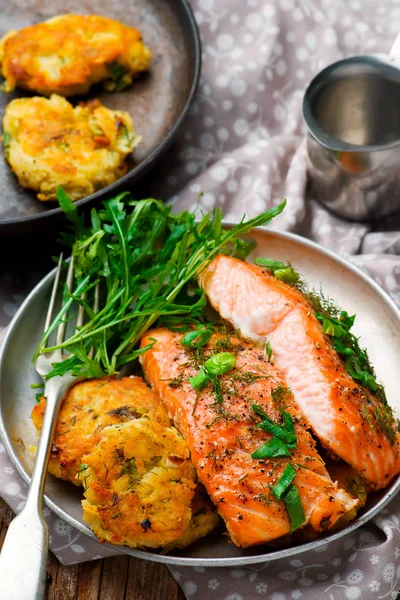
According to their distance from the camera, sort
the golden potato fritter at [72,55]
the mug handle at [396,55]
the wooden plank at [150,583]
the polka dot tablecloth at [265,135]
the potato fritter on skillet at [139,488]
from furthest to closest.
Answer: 1. the golden potato fritter at [72,55]
2. the mug handle at [396,55]
3. the polka dot tablecloth at [265,135]
4. the wooden plank at [150,583]
5. the potato fritter on skillet at [139,488]

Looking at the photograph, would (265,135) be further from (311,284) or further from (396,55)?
(311,284)

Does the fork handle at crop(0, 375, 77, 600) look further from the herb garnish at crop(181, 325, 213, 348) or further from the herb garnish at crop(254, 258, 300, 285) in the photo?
the herb garnish at crop(254, 258, 300, 285)

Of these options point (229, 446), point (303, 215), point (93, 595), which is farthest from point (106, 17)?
point (93, 595)

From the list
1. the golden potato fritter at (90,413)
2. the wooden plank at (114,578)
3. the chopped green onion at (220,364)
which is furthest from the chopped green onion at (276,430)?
the wooden plank at (114,578)

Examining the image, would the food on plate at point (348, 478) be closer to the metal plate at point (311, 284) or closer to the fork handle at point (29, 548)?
the metal plate at point (311, 284)

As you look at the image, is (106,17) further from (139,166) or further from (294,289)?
(294,289)

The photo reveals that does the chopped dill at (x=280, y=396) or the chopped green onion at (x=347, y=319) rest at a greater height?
the chopped dill at (x=280, y=396)

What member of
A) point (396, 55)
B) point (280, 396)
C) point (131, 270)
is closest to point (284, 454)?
point (280, 396)
